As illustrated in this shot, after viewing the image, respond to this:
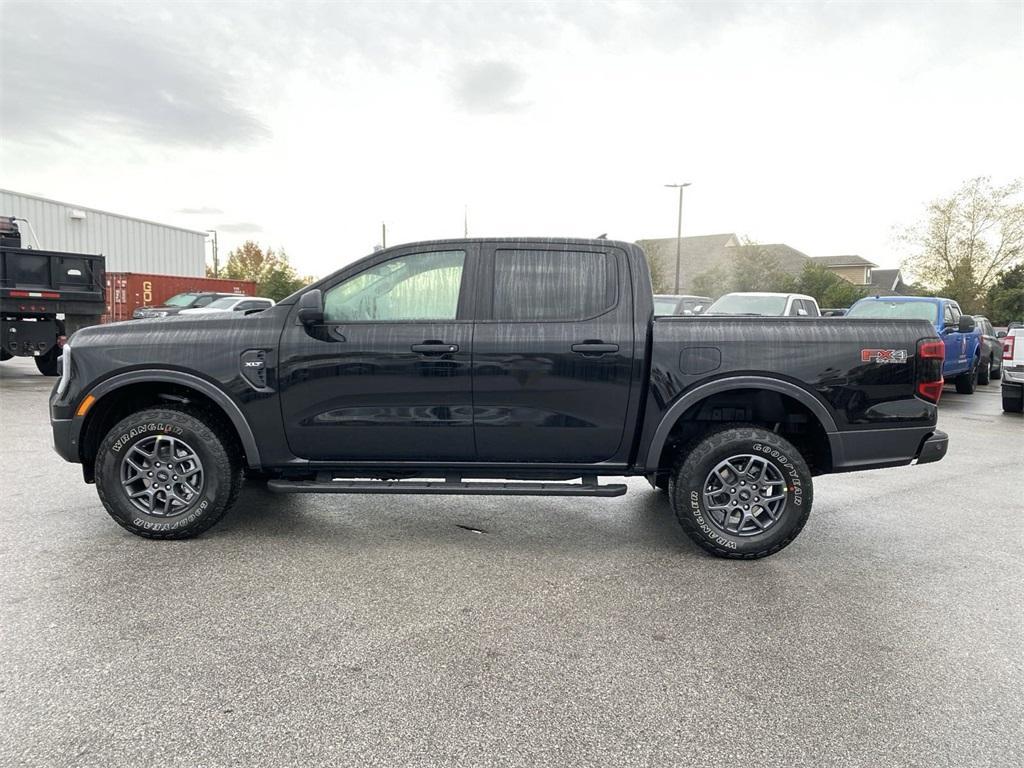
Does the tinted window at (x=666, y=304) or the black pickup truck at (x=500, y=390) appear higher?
the tinted window at (x=666, y=304)

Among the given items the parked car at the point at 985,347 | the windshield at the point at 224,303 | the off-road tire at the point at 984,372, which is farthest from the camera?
the windshield at the point at 224,303

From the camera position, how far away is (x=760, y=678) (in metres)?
2.80

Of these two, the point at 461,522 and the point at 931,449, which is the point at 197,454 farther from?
the point at 931,449

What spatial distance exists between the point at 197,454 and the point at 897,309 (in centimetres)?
1276

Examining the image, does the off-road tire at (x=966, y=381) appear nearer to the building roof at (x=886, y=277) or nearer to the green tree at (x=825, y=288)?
the green tree at (x=825, y=288)

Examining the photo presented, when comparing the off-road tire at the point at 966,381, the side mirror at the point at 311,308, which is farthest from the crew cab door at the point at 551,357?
the off-road tire at the point at 966,381

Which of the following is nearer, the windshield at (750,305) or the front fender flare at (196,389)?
the front fender flare at (196,389)

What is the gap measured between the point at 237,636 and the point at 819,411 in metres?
Result: 3.36

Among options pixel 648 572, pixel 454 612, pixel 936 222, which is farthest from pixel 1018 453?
pixel 936 222

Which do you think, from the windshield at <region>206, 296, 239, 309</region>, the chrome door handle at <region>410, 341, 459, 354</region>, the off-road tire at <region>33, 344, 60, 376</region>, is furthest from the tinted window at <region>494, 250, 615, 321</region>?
the windshield at <region>206, 296, 239, 309</region>

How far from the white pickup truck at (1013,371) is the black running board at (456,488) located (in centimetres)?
1018

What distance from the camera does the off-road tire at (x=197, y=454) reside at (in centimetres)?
423

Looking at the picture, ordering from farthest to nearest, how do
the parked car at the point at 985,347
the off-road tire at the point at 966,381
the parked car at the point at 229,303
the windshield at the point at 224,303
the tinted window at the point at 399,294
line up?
the windshield at the point at 224,303 < the parked car at the point at 229,303 < the parked car at the point at 985,347 < the off-road tire at the point at 966,381 < the tinted window at the point at 399,294

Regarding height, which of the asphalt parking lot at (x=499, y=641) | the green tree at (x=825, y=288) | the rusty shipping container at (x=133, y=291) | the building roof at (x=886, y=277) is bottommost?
the asphalt parking lot at (x=499, y=641)
